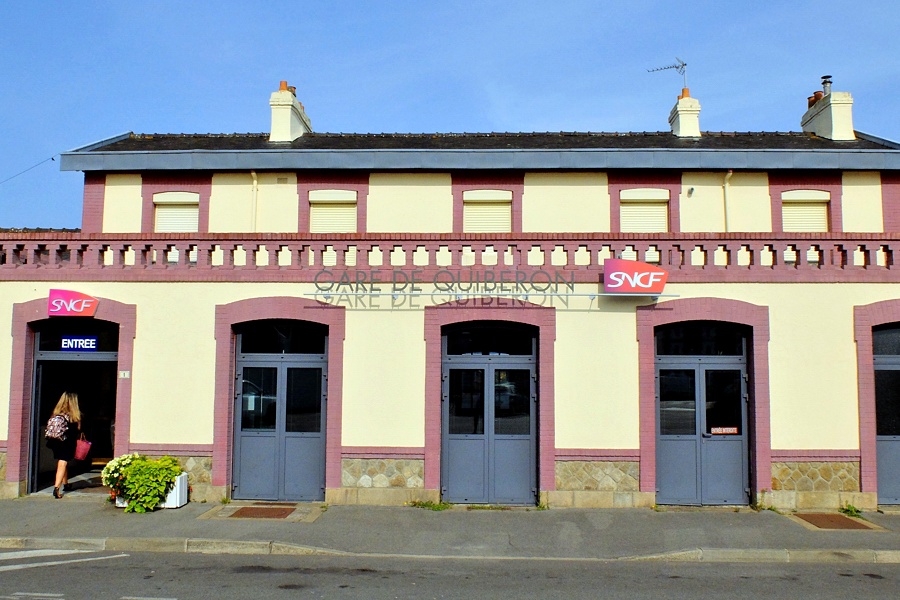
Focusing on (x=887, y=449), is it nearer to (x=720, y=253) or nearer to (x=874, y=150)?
(x=720, y=253)

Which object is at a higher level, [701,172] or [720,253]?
[701,172]

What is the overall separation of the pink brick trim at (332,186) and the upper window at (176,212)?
7.23 feet

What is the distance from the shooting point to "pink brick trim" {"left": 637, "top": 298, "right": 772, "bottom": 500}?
10367 mm

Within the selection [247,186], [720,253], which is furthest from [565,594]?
[247,186]

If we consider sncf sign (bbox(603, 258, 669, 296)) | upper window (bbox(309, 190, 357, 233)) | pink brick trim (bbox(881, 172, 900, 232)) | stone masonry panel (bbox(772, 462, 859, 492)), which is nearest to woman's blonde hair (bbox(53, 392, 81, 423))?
upper window (bbox(309, 190, 357, 233))

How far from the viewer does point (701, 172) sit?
13602 millimetres

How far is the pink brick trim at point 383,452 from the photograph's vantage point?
10.5 m

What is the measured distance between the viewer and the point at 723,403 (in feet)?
35.1

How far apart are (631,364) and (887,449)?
4368 mm

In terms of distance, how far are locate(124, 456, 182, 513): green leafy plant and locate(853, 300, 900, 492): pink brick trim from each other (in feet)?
35.0

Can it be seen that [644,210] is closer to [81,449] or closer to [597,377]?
[597,377]

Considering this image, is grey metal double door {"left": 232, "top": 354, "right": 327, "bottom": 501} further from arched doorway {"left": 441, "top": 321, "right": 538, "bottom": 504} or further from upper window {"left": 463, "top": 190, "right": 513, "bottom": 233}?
upper window {"left": 463, "top": 190, "right": 513, "bottom": 233}

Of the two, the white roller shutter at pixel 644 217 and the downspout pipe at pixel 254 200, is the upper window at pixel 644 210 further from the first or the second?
the downspout pipe at pixel 254 200

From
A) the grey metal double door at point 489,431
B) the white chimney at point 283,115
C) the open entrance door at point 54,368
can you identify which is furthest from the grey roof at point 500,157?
the grey metal double door at point 489,431
